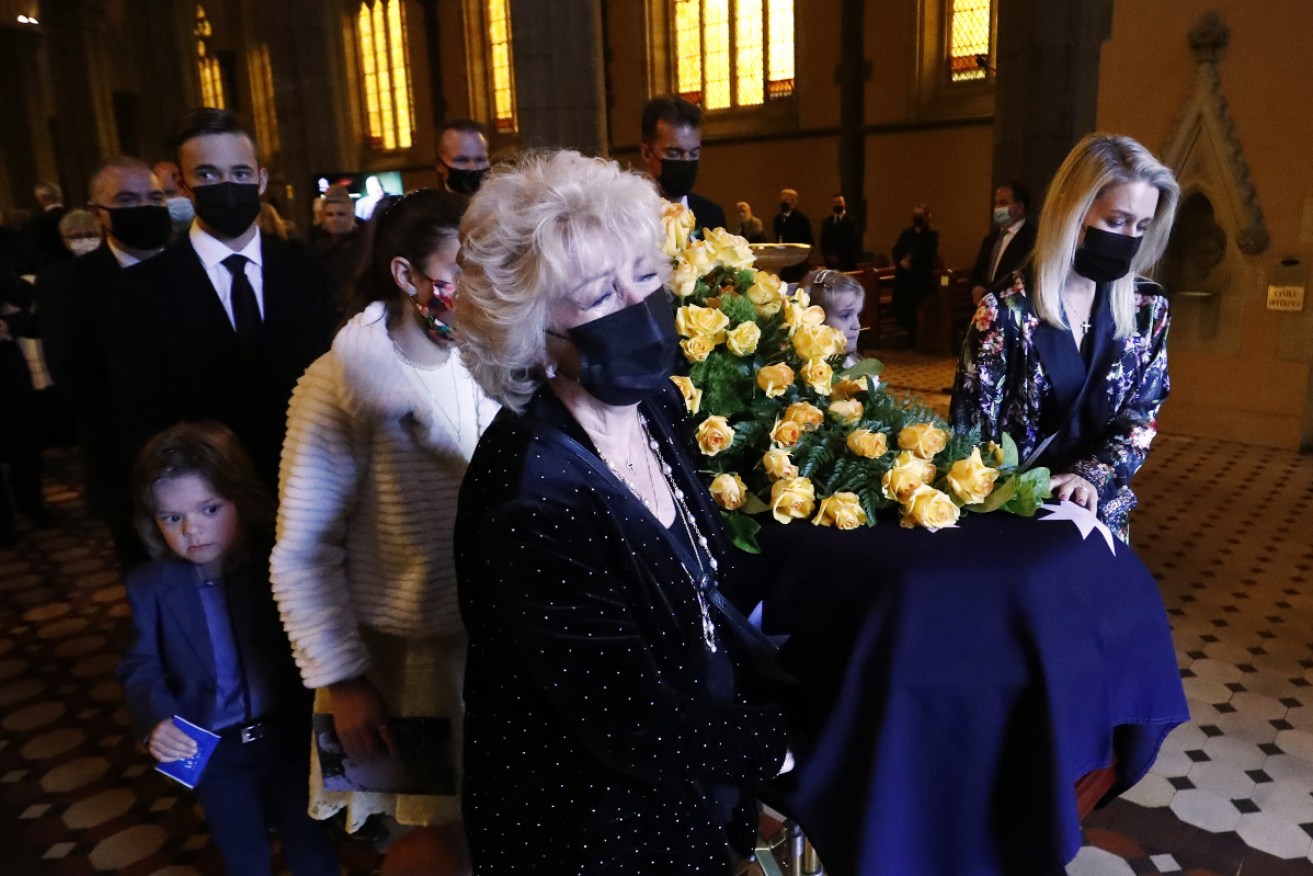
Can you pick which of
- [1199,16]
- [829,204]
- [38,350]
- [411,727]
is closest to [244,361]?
[411,727]

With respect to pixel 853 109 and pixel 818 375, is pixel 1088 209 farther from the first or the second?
pixel 853 109

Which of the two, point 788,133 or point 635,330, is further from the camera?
point 788,133

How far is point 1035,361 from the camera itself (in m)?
2.44

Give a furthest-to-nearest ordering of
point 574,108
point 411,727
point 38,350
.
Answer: point 574,108 < point 38,350 < point 411,727

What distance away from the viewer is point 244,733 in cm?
219

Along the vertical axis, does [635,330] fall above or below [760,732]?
above

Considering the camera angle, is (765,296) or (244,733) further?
(244,733)

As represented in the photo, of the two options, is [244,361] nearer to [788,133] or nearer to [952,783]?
[952,783]

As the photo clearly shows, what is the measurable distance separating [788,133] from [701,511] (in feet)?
51.7


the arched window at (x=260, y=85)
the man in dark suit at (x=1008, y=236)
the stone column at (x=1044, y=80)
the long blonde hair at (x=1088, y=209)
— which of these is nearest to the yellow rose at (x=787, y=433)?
the long blonde hair at (x=1088, y=209)

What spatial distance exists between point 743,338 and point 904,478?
1.32ft

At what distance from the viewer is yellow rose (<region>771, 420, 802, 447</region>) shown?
1.67 m

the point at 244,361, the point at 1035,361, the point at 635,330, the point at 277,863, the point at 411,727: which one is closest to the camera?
the point at 635,330

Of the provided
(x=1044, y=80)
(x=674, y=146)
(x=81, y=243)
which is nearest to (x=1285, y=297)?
(x=1044, y=80)
